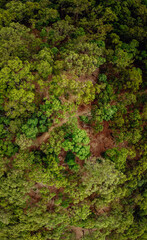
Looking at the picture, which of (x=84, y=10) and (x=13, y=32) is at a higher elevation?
(x=84, y=10)

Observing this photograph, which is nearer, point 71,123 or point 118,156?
point 71,123

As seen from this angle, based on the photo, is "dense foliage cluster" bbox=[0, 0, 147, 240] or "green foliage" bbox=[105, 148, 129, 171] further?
"green foliage" bbox=[105, 148, 129, 171]

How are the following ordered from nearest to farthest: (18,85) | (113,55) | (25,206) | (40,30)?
(18,85) → (25,206) → (113,55) → (40,30)

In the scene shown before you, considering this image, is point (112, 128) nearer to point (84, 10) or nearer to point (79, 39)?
point (79, 39)

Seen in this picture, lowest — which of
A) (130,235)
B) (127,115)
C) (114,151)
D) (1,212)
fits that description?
(130,235)

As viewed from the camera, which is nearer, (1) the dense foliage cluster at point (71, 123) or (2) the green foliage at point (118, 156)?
(1) the dense foliage cluster at point (71, 123)

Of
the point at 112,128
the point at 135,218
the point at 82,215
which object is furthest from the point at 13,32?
the point at 135,218

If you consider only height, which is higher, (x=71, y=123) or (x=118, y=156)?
(x=71, y=123)

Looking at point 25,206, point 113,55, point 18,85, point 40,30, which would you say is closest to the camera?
point 18,85
